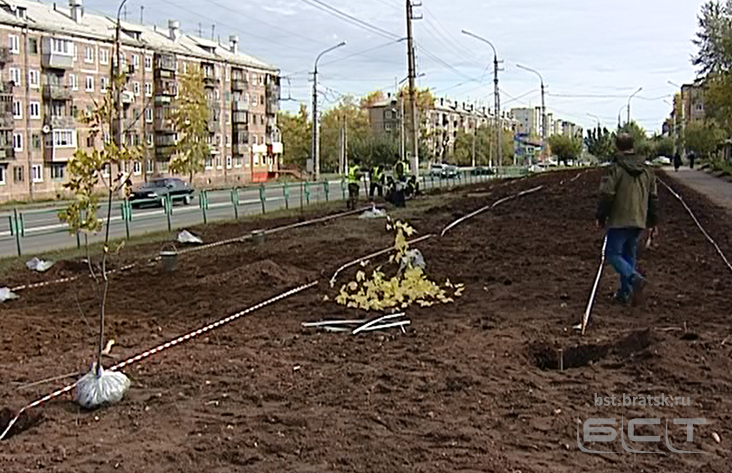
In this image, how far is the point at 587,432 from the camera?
16.5ft

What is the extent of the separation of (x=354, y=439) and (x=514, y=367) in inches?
77.3

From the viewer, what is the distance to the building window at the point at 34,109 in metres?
63.4

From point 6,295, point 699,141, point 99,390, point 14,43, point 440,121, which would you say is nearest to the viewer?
point 99,390

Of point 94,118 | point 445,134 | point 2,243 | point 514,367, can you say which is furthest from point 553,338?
point 445,134

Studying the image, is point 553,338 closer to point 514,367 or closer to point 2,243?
point 514,367

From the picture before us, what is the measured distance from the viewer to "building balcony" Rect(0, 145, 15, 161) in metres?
58.9

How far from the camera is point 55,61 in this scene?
6438 cm

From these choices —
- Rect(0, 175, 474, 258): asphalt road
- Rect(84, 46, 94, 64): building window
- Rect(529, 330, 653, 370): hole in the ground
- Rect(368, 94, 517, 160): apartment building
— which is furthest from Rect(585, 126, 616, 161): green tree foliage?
Rect(529, 330, 653, 370): hole in the ground

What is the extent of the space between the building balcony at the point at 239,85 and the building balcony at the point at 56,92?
25.0 m

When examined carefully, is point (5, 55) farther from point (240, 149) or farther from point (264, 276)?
point (264, 276)

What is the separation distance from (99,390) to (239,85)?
87.1 metres

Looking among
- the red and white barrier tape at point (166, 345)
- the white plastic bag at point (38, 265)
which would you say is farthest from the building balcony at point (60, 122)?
the red and white barrier tape at point (166, 345)

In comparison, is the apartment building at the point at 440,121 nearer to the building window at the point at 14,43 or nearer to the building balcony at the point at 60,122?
the building balcony at the point at 60,122
